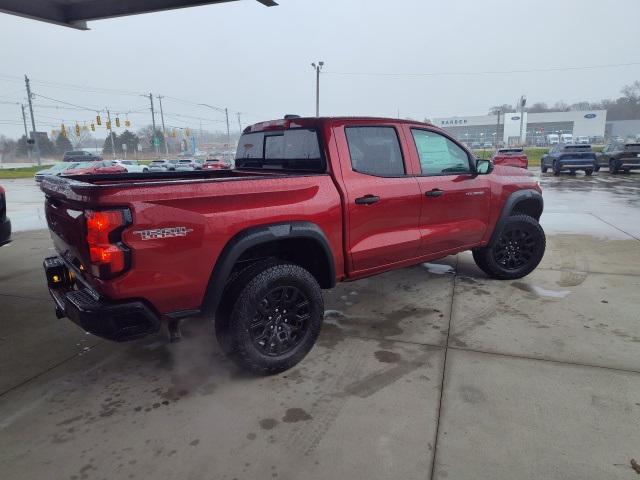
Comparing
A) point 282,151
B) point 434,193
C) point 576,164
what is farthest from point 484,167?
point 576,164

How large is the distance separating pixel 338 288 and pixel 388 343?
150 cm

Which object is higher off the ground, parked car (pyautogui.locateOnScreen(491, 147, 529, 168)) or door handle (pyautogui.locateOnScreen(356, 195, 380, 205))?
door handle (pyautogui.locateOnScreen(356, 195, 380, 205))

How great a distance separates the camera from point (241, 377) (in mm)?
3166

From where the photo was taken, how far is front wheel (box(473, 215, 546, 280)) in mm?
4988

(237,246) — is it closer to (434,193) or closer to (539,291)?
(434,193)

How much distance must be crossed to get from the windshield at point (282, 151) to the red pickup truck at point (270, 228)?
0.05 feet

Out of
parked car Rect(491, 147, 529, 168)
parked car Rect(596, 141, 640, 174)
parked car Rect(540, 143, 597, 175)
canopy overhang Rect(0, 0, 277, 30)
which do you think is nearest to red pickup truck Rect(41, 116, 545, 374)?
canopy overhang Rect(0, 0, 277, 30)

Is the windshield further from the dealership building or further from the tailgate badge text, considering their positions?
the dealership building

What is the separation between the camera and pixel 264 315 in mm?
3094

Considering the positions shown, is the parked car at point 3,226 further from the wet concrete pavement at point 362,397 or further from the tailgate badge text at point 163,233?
the tailgate badge text at point 163,233

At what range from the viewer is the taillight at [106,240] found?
7.69ft

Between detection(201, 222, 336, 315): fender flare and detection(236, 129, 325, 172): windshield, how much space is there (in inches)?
25.5

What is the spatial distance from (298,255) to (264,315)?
58cm

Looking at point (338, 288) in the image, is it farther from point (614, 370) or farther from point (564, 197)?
point (564, 197)
